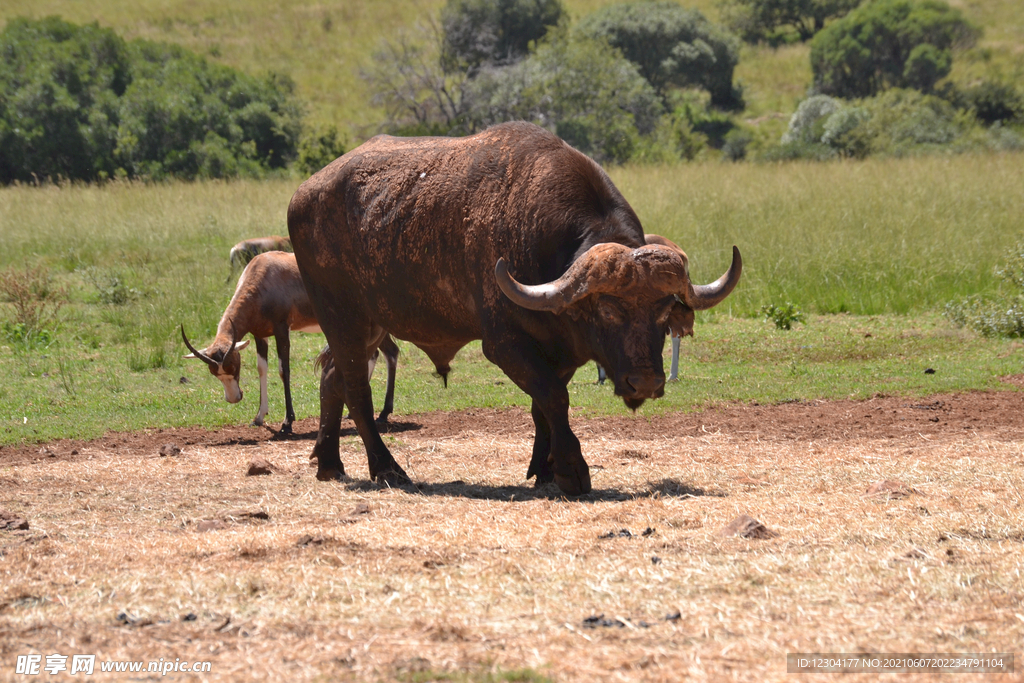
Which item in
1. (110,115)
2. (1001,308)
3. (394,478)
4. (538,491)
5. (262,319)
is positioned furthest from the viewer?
(110,115)

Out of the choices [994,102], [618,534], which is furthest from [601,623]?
[994,102]

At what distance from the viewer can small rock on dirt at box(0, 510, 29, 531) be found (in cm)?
587

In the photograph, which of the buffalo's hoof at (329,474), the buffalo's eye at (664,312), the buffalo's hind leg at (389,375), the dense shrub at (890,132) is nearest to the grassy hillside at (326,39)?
the dense shrub at (890,132)

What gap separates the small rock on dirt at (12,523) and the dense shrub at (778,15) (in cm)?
6681

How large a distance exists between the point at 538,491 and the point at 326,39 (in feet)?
176

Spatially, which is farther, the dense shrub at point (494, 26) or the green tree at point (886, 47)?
the green tree at point (886, 47)

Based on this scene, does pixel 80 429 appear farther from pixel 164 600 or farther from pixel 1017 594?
pixel 1017 594

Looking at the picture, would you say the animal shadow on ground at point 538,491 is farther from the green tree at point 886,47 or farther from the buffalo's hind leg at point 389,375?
the green tree at point 886,47

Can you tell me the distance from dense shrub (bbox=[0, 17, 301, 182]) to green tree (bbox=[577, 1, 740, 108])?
965 inches

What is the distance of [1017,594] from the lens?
4281 millimetres

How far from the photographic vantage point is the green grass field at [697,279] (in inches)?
453

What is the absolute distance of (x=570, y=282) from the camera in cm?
612

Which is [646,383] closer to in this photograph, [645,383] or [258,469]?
[645,383]

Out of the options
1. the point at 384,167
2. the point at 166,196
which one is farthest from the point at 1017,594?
the point at 166,196
